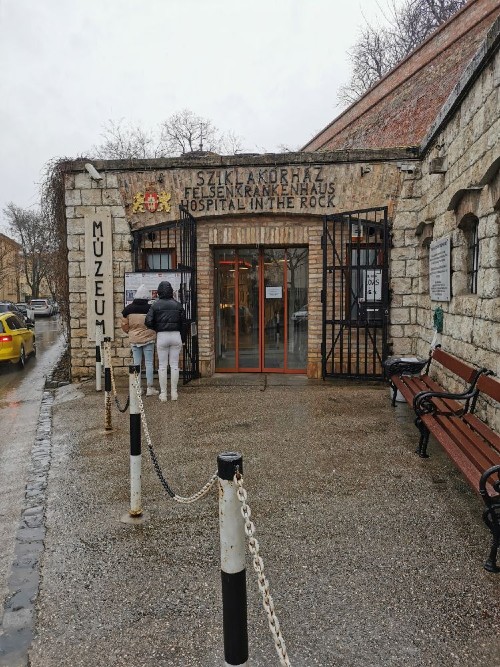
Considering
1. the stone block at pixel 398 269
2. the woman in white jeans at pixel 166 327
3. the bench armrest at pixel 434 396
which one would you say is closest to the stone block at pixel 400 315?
the stone block at pixel 398 269

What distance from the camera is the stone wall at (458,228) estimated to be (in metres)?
5.04

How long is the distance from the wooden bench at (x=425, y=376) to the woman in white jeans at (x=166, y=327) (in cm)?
313

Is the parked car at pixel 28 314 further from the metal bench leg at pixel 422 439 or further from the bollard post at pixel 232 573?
the bollard post at pixel 232 573

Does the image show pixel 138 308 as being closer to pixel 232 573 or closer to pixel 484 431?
pixel 484 431

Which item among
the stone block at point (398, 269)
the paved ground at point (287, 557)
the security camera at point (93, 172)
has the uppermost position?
the security camera at point (93, 172)

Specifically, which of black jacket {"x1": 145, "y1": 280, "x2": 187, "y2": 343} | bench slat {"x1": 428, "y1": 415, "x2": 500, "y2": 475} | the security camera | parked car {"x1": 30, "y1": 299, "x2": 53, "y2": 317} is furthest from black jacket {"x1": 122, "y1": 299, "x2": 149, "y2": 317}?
parked car {"x1": 30, "y1": 299, "x2": 53, "y2": 317}

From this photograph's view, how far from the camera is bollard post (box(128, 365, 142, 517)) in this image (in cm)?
387

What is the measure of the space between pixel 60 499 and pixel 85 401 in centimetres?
393

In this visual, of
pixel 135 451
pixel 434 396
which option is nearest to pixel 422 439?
pixel 434 396

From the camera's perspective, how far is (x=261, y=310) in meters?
10.2

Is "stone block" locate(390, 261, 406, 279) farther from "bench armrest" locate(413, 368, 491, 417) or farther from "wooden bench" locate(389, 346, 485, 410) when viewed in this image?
"bench armrest" locate(413, 368, 491, 417)

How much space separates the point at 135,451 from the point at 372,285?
250 inches

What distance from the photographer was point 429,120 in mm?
12648

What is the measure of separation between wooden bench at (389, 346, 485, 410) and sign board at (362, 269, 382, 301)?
1745 mm
